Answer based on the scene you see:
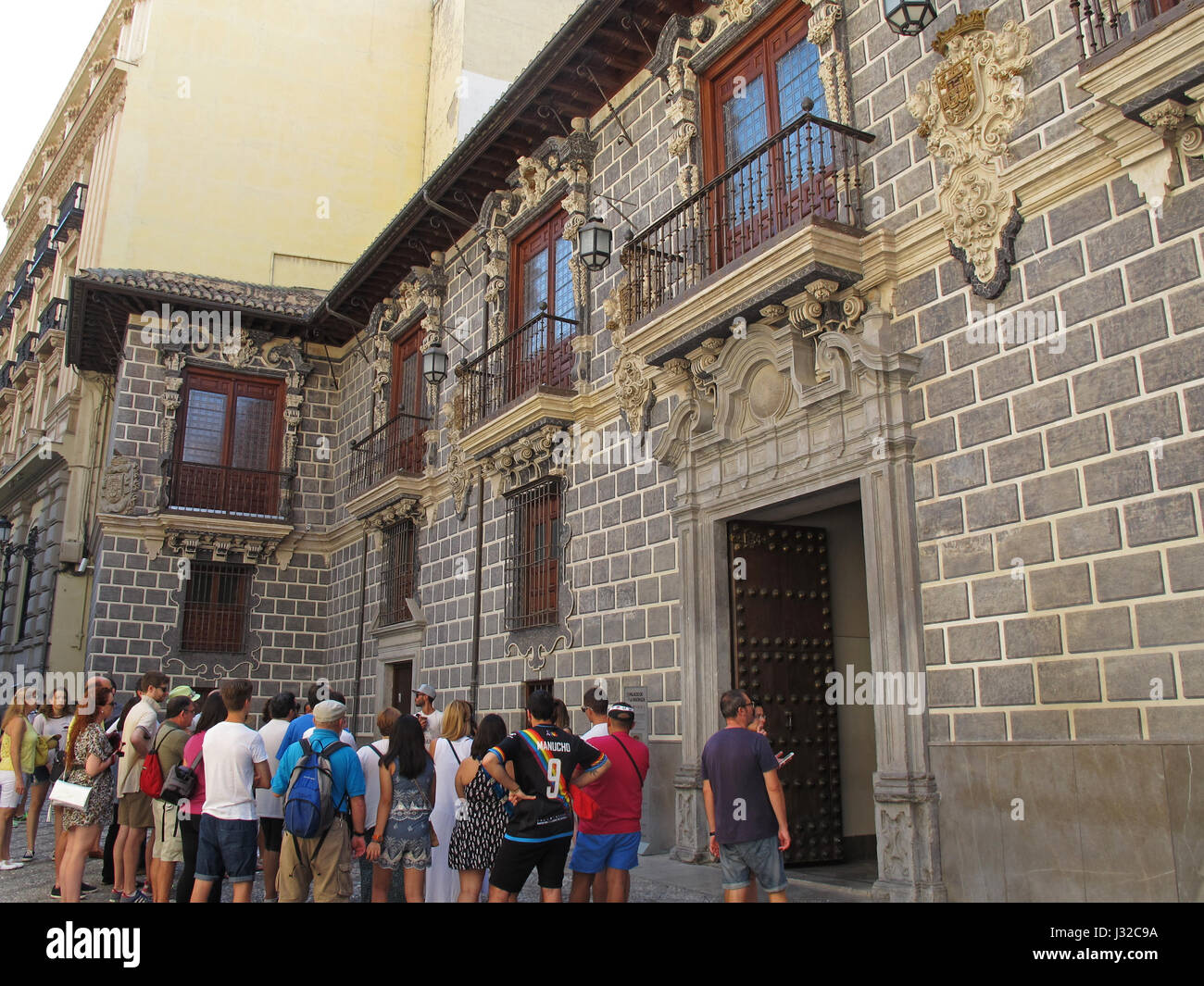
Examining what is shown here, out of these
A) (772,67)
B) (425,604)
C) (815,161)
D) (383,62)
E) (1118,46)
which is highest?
(383,62)

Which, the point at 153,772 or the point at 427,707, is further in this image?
the point at 427,707

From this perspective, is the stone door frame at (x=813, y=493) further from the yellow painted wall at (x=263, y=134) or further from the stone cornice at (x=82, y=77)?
the stone cornice at (x=82, y=77)

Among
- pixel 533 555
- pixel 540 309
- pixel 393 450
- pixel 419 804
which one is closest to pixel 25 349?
pixel 393 450

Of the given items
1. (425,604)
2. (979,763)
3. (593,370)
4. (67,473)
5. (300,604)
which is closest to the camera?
(979,763)

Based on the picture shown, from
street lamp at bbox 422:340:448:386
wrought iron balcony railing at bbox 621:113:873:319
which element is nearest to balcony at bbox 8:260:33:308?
street lamp at bbox 422:340:448:386

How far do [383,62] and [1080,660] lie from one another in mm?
21515

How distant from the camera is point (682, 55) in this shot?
10.2 meters

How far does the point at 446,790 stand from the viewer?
20.2ft

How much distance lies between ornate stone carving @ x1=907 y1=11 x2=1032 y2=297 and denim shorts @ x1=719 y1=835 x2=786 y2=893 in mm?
3820

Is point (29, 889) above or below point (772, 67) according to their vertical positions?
below

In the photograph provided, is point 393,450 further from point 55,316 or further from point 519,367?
point 55,316

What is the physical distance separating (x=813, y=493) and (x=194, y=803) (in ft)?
16.2

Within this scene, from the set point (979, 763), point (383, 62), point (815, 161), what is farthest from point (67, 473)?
point (979, 763)
